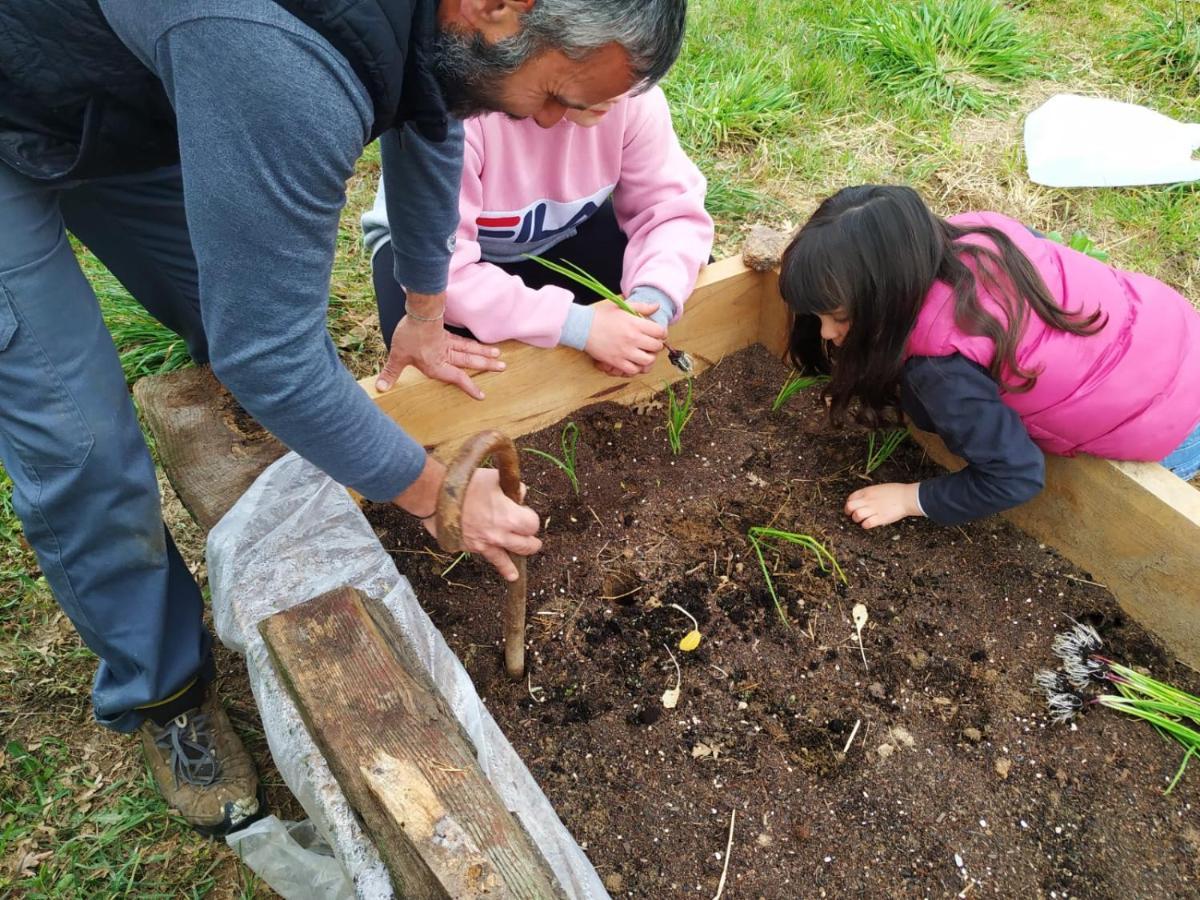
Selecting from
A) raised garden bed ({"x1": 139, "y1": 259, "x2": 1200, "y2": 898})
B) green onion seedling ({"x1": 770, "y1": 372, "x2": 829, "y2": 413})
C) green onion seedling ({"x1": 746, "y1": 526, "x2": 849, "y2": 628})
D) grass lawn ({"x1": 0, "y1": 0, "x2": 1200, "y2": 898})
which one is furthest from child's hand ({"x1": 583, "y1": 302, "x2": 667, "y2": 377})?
grass lawn ({"x1": 0, "y1": 0, "x2": 1200, "y2": 898})

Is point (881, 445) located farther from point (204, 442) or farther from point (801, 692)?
point (204, 442)

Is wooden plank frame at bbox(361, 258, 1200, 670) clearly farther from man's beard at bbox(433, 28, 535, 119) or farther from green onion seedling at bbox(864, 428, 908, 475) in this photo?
man's beard at bbox(433, 28, 535, 119)

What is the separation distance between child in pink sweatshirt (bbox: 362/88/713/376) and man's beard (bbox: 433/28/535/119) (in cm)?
89

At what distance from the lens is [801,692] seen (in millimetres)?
1847

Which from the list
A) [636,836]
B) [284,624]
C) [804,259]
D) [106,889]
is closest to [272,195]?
[284,624]

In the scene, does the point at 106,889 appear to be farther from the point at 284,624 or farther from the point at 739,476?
the point at 739,476

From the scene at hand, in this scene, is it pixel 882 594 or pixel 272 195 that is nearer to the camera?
pixel 272 195

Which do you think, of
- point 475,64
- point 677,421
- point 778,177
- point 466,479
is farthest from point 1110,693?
point 778,177

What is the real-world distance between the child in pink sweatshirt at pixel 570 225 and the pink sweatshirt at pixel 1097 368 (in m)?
0.67

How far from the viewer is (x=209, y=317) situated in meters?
1.12

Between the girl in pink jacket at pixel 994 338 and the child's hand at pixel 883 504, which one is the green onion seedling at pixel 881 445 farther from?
the girl in pink jacket at pixel 994 338

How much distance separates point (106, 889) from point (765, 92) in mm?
3604

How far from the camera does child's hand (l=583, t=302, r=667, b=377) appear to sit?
2135 mm

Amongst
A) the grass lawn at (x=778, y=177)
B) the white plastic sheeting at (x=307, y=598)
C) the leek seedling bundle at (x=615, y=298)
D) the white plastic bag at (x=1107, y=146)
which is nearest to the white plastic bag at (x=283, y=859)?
the white plastic sheeting at (x=307, y=598)
